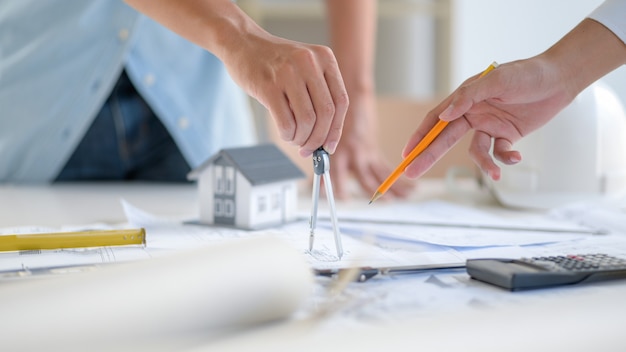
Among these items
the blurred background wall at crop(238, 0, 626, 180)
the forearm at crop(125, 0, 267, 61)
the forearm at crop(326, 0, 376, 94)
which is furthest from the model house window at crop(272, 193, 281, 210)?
the blurred background wall at crop(238, 0, 626, 180)

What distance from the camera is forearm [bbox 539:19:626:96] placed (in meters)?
0.65

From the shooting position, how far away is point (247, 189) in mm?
776

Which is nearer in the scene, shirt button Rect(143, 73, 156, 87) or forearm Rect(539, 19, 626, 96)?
forearm Rect(539, 19, 626, 96)

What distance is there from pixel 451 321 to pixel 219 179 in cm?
45

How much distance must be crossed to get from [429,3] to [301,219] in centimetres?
199

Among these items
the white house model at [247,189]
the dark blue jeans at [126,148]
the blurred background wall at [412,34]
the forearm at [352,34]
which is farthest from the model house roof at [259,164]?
the blurred background wall at [412,34]

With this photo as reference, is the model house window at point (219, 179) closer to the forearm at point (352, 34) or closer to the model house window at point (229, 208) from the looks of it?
the model house window at point (229, 208)

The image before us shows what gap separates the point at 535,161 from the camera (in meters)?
0.95

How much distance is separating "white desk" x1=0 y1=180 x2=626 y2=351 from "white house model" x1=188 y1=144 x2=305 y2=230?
0.96ft

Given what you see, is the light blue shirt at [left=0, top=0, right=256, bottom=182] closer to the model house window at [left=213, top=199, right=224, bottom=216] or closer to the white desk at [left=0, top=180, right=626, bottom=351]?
the model house window at [left=213, top=199, right=224, bottom=216]

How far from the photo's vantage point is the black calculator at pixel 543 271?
48 cm

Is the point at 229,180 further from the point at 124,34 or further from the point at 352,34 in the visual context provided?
the point at 352,34

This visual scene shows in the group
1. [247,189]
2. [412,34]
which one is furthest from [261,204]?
[412,34]

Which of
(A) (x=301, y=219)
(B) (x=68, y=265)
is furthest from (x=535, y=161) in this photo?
(B) (x=68, y=265)
